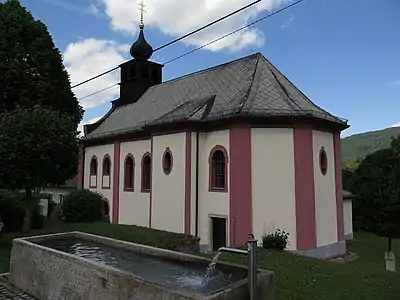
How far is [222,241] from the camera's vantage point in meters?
16.2

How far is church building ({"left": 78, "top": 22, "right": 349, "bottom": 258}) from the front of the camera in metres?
15.1

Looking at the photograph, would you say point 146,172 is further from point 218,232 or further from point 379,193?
point 379,193

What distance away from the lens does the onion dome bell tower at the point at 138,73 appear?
28078 millimetres

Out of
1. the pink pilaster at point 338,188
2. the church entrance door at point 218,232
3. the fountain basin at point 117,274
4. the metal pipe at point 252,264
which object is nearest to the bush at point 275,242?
the church entrance door at point 218,232

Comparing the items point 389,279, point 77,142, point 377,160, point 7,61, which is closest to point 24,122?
point 77,142

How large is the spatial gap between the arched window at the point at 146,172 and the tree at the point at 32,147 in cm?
602

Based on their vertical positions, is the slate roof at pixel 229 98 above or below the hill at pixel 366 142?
below

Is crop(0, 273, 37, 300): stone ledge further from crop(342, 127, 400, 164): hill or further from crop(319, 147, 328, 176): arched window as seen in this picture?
crop(342, 127, 400, 164): hill

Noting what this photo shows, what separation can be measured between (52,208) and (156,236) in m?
10.8

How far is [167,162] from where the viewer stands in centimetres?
1798

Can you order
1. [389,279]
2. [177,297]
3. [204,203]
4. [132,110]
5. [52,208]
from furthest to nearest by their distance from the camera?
[132,110]
[52,208]
[204,203]
[389,279]
[177,297]

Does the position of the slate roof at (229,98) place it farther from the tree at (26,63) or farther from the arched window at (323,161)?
the tree at (26,63)

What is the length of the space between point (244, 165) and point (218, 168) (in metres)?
1.58

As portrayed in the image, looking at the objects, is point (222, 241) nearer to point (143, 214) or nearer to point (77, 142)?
point (143, 214)
